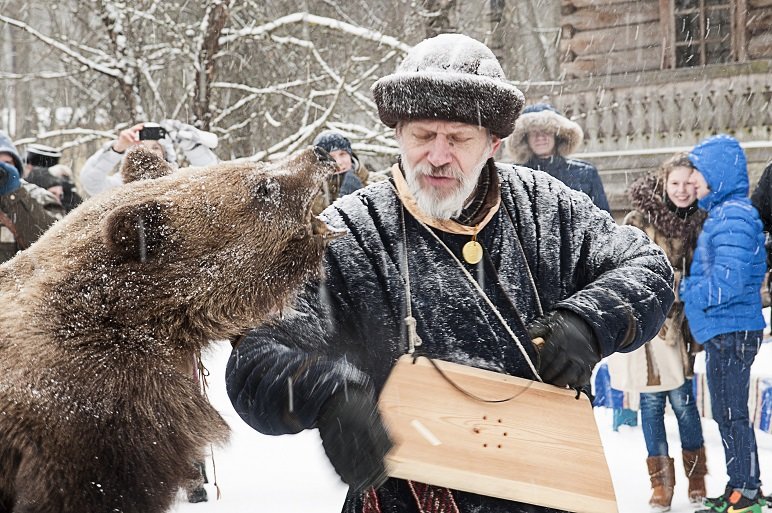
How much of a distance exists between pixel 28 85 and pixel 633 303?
2613cm

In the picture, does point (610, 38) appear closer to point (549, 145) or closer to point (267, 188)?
point (549, 145)

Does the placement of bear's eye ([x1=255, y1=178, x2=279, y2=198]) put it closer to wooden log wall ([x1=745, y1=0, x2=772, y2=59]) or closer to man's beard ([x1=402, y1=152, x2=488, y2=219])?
man's beard ([x1=402, y1=152, x2=488, y2=219])

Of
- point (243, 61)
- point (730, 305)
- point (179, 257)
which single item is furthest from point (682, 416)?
point (243, 61)

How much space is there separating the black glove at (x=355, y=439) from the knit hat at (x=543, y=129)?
461 cm

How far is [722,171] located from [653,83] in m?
9.72

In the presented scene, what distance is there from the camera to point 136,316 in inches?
72.9

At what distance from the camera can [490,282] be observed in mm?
2346

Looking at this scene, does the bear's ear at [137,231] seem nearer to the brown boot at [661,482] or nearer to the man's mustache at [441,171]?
the man's mustache at [441,171]

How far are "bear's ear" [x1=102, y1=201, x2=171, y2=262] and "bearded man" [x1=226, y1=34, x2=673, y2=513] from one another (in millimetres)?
344

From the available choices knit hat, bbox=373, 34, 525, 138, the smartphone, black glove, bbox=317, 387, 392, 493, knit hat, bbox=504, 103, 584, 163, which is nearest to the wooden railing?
knit hat, bbox=504, 103, 584, 163

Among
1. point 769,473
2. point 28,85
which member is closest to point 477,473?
point 769,473

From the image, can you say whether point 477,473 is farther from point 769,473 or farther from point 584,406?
point 769,473

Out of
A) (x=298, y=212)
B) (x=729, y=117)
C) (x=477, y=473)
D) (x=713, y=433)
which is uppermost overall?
(x=298, y=212)

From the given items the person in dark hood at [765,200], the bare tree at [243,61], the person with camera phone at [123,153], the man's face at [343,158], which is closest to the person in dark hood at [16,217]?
the person with camera phone at [123,153]
